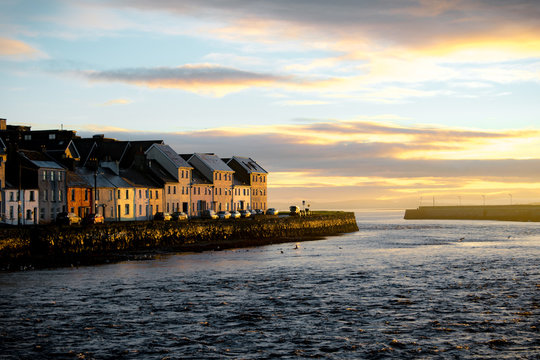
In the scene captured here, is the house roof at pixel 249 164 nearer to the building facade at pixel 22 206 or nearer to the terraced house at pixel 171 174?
the terraced house at pixel 171 174

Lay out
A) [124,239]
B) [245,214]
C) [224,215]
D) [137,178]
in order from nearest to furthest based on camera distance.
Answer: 1. [124,239]
2. [137,178]
3. [224,215]
4. [245,214]

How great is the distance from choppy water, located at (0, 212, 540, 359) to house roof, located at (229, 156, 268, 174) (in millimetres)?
98187

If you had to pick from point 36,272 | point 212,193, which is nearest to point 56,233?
point 36,272

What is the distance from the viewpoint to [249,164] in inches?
6024

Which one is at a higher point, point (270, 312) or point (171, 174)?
point (171, 174)

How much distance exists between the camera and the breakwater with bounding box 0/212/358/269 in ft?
170

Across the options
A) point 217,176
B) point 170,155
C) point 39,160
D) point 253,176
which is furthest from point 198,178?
point 39,160

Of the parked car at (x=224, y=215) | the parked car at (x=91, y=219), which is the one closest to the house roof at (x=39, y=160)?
the parked car at (x=91, y=219)

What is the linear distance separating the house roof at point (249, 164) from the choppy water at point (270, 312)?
98.2 m

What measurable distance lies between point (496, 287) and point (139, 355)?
23493 mm

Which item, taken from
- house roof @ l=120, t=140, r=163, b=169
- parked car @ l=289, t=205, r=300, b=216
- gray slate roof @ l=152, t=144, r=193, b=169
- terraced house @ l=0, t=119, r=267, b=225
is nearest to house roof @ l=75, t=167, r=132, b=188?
terraced house @ l=0, t=119, r=267, b=225

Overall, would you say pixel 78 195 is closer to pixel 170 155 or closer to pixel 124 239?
pixel 124 239

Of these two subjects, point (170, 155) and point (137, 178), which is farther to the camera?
point (170, 155)

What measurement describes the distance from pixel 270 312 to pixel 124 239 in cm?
3828
